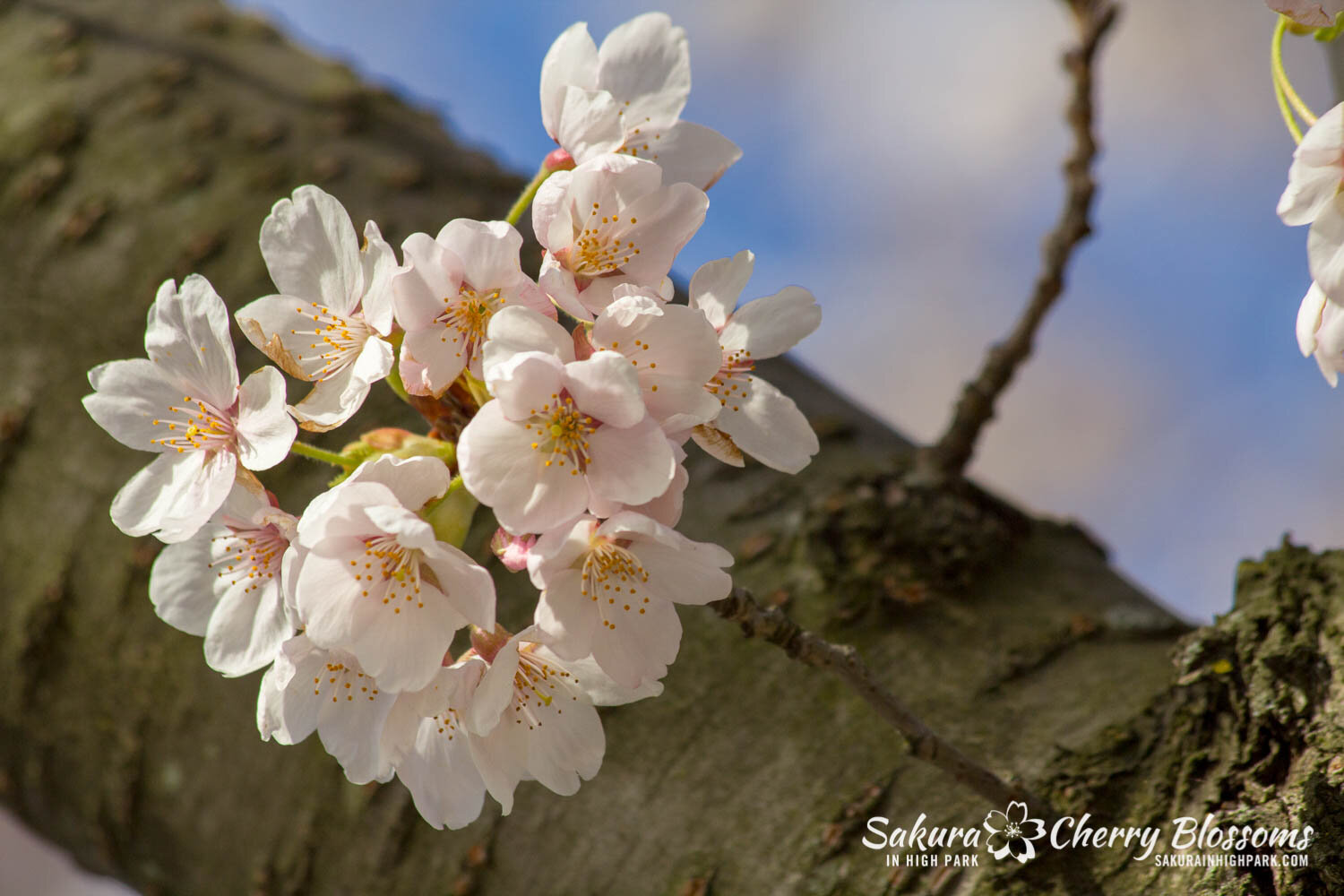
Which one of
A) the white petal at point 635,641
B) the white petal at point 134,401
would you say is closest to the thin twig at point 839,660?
the white petal at point 635,641

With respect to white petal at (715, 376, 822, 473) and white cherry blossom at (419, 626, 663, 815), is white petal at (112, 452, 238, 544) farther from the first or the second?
white petal at (715, 376, 822, 473)

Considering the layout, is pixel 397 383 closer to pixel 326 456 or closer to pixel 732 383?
pixel 326 456

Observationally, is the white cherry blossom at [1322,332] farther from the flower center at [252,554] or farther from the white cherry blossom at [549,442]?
the flower center at [252,554]

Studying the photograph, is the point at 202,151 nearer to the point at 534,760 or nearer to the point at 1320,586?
the point at 534,760

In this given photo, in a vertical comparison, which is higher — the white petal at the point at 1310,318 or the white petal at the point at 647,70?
the white petal at the point at 1310,318

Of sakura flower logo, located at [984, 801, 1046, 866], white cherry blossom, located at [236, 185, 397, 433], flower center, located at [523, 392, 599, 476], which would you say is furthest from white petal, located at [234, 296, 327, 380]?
sakura flower logo, located at [984, 801, 1046, 866]

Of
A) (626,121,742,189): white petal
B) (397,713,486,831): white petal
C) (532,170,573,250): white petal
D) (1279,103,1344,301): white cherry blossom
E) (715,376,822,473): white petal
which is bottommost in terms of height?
(397,713,486,831): white petal

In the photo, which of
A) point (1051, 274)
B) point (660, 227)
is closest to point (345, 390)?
point (660, 227)

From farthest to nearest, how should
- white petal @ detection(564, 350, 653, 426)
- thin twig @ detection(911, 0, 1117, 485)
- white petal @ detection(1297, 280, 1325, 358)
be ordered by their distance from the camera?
thin twig @ detection(911, 0, 1117, 485), white petal @ detection(1297, 280, 1325, 358), white petal @ detection(564, 350, 653, 426)
